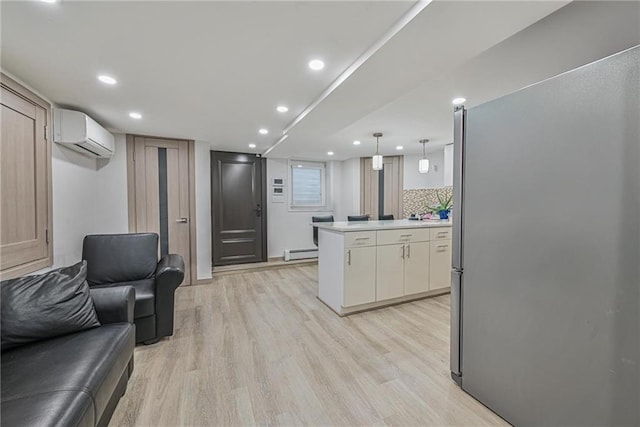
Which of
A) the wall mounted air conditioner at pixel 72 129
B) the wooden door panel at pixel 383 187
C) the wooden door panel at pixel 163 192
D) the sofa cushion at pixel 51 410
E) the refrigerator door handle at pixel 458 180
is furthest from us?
the wooden door panel at pixel 383 187

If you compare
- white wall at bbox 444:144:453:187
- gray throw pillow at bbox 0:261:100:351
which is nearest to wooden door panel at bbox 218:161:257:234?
gray throw pillow at bbox 0:261:100:351

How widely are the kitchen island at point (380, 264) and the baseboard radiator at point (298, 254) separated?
2205 millimetres

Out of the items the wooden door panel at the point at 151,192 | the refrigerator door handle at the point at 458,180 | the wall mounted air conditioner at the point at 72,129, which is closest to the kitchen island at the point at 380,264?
the refrigerator door handle at the point at 458,180

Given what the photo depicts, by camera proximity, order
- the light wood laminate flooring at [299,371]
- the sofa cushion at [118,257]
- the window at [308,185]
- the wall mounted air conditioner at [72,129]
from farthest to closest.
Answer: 1. the window at [308,185]
2. the sofa cushion at [118,257]
3. the wall mounted air conditioner at [72,129]
4. the light wood laminate flooring at [299,371]

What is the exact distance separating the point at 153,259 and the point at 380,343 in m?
2.52

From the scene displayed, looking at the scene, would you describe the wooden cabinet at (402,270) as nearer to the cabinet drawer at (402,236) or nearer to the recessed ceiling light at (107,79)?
the cabinet drawer at (402,236)

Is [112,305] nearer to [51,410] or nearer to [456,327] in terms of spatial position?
[51,410]

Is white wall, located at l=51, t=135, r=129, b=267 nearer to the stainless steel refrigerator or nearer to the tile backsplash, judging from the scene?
the stainless steel refrigerator

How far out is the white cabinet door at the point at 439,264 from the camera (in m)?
3.41

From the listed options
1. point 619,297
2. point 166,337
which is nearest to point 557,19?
point 619,297

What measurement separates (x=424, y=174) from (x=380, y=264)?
112 inches

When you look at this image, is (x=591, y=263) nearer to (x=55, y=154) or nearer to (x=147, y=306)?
(x=147, y=306)

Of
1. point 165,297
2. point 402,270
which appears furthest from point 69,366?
point 402,270

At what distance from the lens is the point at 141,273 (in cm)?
277
